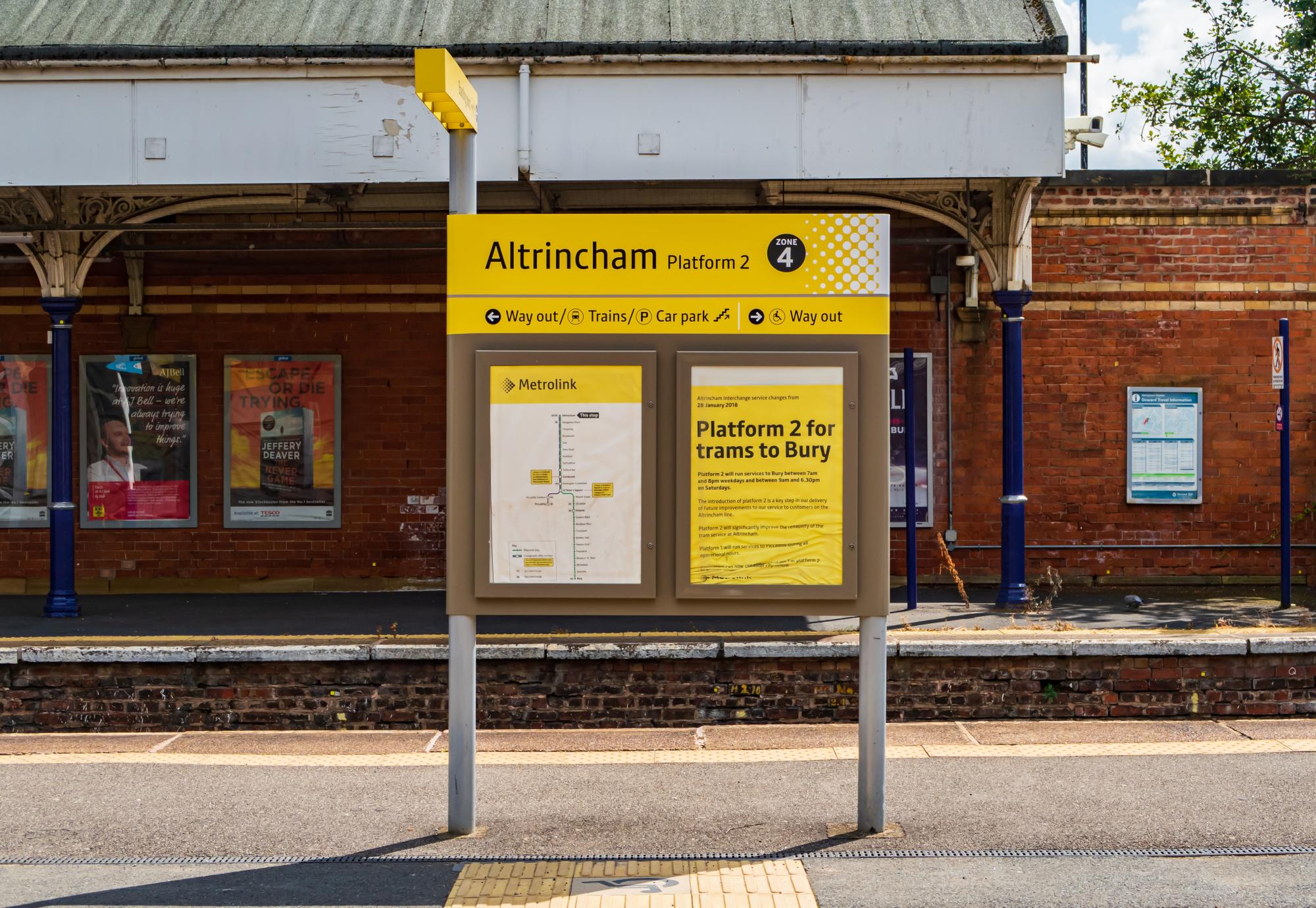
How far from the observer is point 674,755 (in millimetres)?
7809

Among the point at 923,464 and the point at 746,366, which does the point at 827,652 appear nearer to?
the point at 746,366

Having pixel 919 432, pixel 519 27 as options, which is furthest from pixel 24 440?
pixel 919 432

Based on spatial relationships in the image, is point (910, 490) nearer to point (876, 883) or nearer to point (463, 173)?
point (876, 883)

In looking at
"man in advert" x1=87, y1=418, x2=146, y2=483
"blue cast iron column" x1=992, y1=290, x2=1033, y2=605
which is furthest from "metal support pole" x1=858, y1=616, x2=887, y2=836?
"man in advert" x1=87, y1=418, x2=146, y2=483

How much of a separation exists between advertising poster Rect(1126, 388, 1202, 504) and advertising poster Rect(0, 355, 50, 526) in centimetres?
1182

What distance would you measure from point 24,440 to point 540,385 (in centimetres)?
990

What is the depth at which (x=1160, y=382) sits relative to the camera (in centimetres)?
1379

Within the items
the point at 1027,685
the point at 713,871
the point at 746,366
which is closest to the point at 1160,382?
the point at 1027,685

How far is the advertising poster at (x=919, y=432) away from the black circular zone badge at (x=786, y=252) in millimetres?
7859

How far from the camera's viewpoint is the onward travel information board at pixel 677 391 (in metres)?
6.07

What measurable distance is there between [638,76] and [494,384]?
5.10 meters

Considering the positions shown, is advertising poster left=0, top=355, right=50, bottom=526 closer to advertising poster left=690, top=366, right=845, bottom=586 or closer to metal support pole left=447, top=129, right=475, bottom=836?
metal support pole left=447, top=129, right=475, bottom=836

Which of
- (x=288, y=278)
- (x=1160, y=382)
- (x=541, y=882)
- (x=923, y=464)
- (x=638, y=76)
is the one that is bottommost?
(x=541, y=882)

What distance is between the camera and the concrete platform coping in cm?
849
